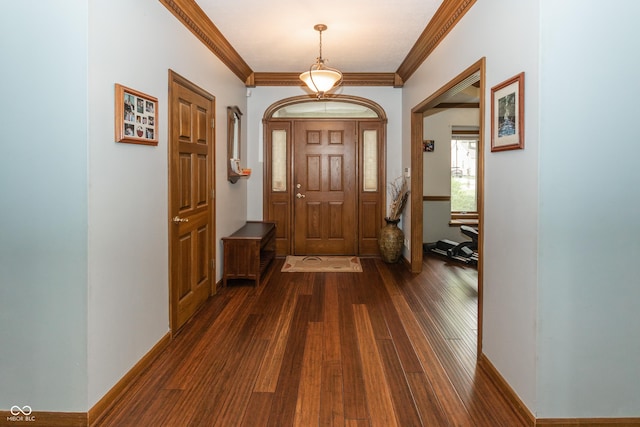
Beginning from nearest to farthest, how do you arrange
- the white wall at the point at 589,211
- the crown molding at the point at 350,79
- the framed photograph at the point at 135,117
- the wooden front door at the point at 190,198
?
the white wall at the point at 589,211 < the framed photograph at the point at 135,117 < the wooden front door at the point at 190,198 < the crown molding at the point at 350,79

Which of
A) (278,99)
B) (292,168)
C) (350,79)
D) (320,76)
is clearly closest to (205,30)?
(320,76)

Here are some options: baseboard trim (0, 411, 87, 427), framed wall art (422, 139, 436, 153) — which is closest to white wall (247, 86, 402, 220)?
framed wall art (422, 139, 436, 153)

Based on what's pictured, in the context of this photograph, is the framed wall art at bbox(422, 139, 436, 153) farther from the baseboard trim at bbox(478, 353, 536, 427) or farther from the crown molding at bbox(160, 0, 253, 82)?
the baseboard trim at bbox(478, 353, 536, 427)

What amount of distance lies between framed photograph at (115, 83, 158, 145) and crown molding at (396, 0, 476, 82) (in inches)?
96.0

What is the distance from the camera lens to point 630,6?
6.22ft

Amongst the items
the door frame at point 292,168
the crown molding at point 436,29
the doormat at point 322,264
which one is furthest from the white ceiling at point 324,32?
the doormat at point 322,264

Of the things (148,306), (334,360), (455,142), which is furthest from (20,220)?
(455,142)

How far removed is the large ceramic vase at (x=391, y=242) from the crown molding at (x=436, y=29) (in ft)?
7.09

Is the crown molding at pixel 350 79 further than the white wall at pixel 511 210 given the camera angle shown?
Yes

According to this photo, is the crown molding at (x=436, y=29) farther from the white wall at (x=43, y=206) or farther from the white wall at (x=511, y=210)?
the white wall at (x=43, y=206)

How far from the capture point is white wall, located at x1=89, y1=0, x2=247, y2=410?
2.07 metres

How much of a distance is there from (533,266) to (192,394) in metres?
2.02

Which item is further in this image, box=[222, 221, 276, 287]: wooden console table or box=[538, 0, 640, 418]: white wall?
box=[222, 221, 276, 287]: wooden console table

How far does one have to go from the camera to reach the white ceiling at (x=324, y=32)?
3484 millimetres
